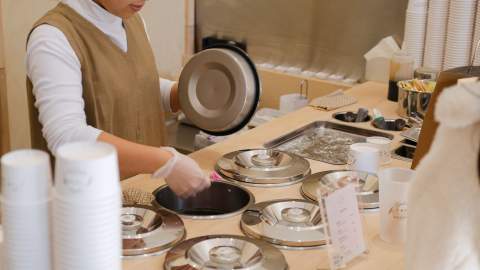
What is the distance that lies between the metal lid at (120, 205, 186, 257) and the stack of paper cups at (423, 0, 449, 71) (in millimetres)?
1697

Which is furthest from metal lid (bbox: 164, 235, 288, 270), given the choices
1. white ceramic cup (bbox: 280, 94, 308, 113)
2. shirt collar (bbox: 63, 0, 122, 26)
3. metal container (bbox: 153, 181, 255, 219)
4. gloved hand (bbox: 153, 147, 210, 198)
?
white ceramic cup (bbox: 280, 94, 308, 113)

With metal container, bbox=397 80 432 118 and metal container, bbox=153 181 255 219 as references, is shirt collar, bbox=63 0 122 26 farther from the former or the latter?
metal container, bbox=397 80 432 118

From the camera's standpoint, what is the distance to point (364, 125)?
86.4 inches

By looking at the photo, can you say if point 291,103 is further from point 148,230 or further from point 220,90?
point 148,230

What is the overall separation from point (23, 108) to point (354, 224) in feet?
6.43

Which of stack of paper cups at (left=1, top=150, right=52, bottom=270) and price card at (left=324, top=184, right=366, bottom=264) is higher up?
stack of paper cups at (left=1, top=150, right=52, bottom=270)

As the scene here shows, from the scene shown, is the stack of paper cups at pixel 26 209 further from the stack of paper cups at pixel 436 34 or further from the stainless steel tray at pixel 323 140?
the stack of paper cups at pixel 436 34

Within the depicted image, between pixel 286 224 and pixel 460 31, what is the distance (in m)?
1.60

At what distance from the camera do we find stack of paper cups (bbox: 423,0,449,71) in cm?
265

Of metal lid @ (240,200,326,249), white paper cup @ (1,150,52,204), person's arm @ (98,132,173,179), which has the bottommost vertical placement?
metal lid @ (240,200,326,249)

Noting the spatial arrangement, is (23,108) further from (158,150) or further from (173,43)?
A: (158,150)

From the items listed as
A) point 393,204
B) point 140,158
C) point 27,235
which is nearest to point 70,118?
point 140,158

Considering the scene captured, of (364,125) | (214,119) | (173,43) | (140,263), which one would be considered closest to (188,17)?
(173,43)

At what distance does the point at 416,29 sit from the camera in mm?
2709
